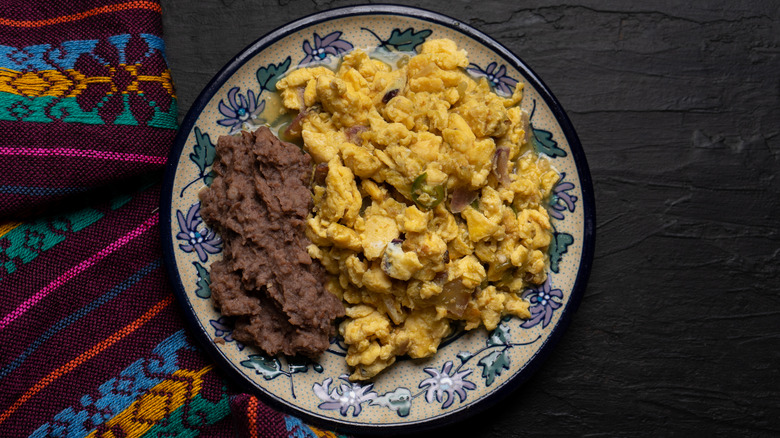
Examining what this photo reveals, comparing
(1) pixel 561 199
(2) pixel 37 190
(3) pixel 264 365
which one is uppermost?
(1) pixel 561 199

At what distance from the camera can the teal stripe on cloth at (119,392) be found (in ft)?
9.62

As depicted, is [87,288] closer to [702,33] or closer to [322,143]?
[322,143]

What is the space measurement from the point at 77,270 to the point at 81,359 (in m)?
0.48

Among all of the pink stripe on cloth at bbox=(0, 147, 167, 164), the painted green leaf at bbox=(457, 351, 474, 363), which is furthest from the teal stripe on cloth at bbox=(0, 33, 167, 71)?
the painted green leaf at bbox=(457, 351, 474, 363)

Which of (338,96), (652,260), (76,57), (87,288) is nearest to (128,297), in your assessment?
(87,288)

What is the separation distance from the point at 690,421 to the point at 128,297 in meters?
3.39

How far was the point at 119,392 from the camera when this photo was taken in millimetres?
2977

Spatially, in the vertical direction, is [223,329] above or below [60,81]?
below

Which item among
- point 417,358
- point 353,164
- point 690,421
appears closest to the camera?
point 353,164

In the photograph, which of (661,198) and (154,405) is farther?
(661,198)

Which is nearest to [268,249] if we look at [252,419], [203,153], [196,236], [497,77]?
[196,236]

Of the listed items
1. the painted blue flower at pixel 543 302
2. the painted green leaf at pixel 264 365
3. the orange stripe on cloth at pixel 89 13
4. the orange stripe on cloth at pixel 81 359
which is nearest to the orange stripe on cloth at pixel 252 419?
the painted green leaf at pixel 264 365

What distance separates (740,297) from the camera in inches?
136

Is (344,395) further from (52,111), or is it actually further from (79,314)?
(52,111)
